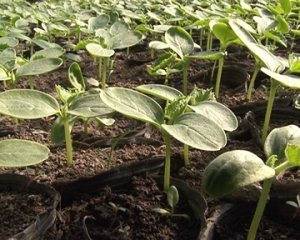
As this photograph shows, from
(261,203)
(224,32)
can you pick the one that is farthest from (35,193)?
(224,32)

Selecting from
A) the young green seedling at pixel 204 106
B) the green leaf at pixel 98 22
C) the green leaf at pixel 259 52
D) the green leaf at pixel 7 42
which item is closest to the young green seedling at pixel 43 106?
the young green seedling at pixel 204 106

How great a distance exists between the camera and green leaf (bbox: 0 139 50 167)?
0.84 m

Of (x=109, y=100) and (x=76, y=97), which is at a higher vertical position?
(x=109, y=100)

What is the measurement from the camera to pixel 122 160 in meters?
1.21

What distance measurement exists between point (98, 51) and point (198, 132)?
67cm

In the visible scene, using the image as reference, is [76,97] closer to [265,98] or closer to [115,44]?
[115,44]

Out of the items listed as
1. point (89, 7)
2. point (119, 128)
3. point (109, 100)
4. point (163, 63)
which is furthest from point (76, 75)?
point (89, 7)

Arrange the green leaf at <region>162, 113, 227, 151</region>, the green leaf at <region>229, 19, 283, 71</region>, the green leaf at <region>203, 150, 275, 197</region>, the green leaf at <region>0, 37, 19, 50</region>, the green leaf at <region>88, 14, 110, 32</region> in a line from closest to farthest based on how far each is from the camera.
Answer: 1. the green leaf at <region>203, 150, 275, 197</region>
2. the green leaf at <region>162, 113, 227, 151</region>
3. the green leaf at <region>229, 19, 283, 71</region>
4. the green leaf at <region>0, 37, 19, 50</region>
5. the green leaf at <region>88, 14, 110, 32</region>

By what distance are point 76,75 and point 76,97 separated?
249 mm

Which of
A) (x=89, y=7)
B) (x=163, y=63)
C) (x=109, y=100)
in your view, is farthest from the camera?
(x=89, y=7)

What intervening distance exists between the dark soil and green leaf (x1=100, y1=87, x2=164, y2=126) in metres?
0.31

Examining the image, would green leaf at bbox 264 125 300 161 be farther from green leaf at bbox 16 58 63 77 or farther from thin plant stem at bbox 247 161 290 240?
green leaf at bbox 16 58 63 77

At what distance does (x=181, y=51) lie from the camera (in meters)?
1.37

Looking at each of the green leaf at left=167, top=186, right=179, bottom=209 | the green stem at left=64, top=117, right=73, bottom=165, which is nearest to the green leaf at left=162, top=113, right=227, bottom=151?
the green leaf at left=167, top=186, right=179, bottom=209
